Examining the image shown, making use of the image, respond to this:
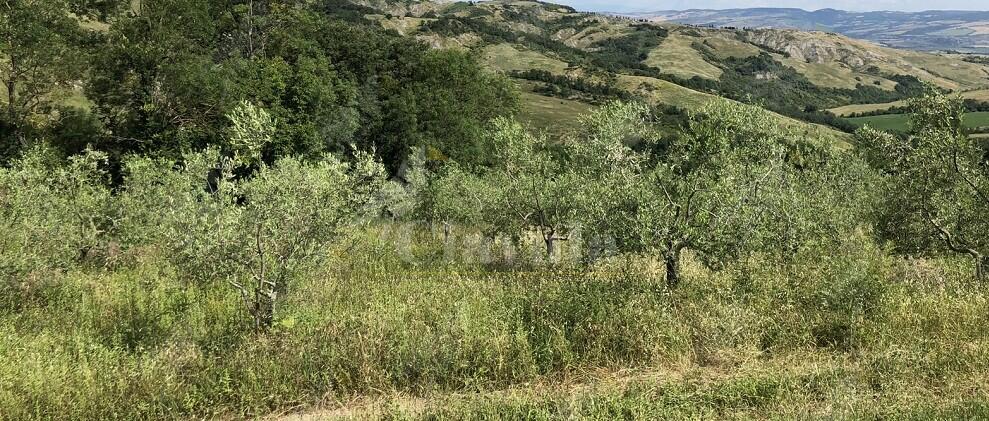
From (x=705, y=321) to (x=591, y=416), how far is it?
157 inches

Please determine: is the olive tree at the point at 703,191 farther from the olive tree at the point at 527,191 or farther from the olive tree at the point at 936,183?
the olive tree at the point at 527,191

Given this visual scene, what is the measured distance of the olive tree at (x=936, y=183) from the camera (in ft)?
45.9

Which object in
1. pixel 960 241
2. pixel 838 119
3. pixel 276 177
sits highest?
pixel 276 177

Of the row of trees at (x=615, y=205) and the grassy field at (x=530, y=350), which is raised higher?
the row of trees at (x=615, y=205)

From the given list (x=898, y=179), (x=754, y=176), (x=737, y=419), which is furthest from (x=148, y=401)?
(x=898, y=179)

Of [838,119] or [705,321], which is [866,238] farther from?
[838,119]

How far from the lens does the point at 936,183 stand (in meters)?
14.2

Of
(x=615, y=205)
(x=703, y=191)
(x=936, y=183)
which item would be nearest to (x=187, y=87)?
(x=615, y=205)

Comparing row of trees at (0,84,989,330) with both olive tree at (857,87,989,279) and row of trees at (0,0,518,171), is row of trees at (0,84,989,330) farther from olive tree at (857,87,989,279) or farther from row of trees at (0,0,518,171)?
row of trees at (0,0,518,171)

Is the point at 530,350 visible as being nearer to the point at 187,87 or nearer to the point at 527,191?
the point at 527,191

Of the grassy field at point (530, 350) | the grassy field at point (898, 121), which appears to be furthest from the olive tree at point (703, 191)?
the grassy field at point (898, 121)

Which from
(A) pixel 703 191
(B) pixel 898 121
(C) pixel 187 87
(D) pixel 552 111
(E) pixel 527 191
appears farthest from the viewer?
(B) pixel 898 121

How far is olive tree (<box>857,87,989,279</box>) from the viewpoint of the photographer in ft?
45.9

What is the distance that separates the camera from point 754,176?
14.2 metres
